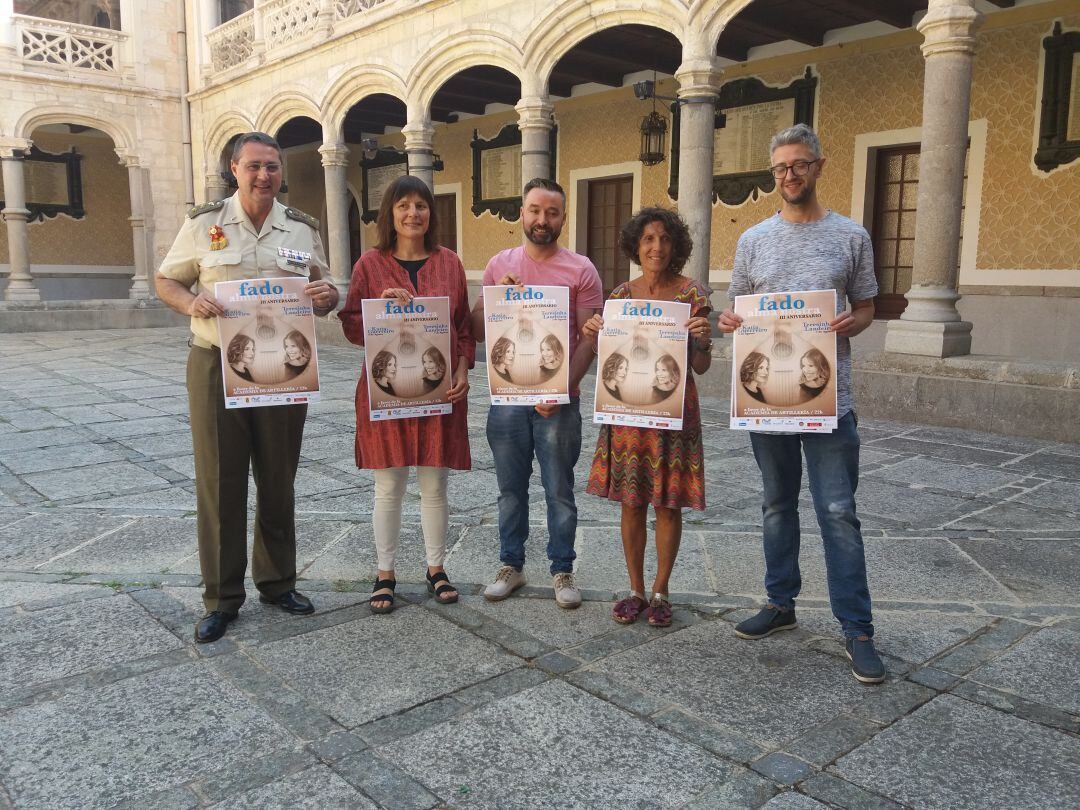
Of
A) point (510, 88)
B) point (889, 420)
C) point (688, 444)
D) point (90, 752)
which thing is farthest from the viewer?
point (510, 88)

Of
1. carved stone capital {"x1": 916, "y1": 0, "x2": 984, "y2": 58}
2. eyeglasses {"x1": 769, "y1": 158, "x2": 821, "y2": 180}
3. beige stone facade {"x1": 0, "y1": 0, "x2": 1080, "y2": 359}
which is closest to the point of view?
eyeglasses {"x1": 769, "y1": 158, "x2": 821, "y2": 180}

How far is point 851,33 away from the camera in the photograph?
33.3ft

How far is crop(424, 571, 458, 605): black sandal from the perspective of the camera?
3316 mm

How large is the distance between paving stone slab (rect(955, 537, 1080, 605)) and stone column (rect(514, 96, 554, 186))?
7.35m

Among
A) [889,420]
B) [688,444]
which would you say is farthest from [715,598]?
[889,420]

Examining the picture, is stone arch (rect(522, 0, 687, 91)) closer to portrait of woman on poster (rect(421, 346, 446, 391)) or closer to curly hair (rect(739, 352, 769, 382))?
portrait of woman on poster (rect(421, 346, 446, 391))

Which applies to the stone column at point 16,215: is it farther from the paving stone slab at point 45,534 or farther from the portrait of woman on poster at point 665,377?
the portrait of woman on poster at point 665,377

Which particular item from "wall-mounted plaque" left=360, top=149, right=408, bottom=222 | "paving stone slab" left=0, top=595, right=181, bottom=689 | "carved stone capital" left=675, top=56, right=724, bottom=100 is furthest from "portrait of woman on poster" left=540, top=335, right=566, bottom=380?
"wall-mounted plaque" left=360, top=149, right=408, bottom=222

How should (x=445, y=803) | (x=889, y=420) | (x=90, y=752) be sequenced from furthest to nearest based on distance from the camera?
1. (x=889, y=420)
2. (x=90, y=752)
3. (x=445, y=803)

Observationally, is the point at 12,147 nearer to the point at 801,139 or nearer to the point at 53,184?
the point at 53,184

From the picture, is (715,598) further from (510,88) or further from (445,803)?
(510,88)

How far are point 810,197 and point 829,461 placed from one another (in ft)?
2.79

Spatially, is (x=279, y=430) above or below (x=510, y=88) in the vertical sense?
below

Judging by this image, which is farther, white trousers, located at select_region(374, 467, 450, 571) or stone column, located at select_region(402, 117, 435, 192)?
stone column, located at select_region(402, 117, 435, 192)
